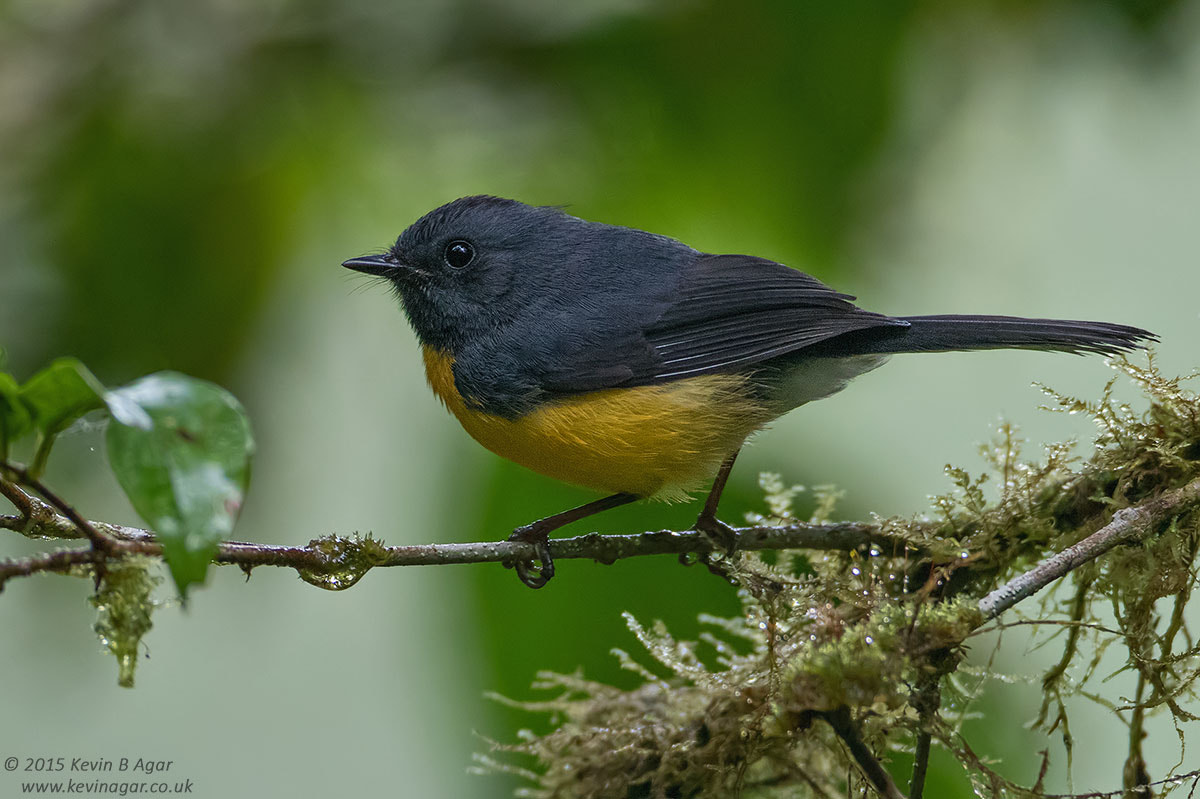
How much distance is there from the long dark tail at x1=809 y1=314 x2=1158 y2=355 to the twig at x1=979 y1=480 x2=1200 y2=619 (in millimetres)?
435

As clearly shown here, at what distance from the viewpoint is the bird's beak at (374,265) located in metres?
3.62

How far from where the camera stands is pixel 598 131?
12.3 ft

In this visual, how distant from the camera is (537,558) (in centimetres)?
257

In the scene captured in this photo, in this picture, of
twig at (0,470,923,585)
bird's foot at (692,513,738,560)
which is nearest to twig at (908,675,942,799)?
twig at (0,470,923,585)

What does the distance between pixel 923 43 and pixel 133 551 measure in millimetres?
3054

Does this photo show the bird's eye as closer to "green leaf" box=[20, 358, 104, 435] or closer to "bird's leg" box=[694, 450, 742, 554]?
"bird's leg" box=[694, 450, 742, 554]

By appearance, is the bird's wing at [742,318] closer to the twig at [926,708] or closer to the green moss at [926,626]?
the green moss at [926,626]

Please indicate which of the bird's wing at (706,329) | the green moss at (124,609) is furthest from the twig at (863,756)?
the bird's wing at (706,329)

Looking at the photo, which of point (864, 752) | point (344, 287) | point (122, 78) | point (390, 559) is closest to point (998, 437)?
point (864, 752)

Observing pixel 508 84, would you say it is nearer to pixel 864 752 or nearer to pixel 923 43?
pixel 923 43

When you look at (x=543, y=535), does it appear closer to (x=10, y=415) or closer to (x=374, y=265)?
(x=374, y=265)

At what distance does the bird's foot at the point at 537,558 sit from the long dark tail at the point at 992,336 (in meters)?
1.03

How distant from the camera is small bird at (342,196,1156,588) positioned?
2998 millimetres

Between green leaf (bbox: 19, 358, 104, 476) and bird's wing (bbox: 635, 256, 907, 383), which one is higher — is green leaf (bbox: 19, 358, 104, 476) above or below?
below
